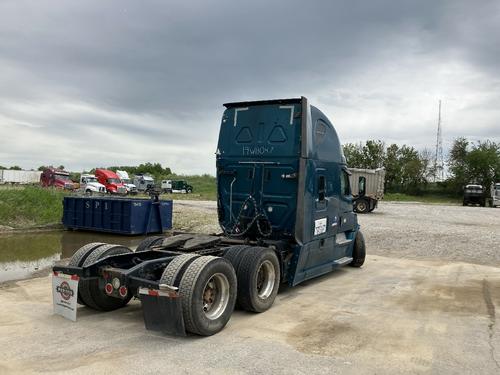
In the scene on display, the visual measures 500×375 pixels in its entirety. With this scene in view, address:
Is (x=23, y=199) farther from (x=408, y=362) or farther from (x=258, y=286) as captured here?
(x=408, y=362)

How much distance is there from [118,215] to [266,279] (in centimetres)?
1188

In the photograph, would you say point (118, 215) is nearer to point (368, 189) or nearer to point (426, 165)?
point (368, 189)

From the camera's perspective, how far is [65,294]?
6301 mm

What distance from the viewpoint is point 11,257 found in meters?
12.8

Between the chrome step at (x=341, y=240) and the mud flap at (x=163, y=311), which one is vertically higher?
the chrome step at (x=341, y=240)

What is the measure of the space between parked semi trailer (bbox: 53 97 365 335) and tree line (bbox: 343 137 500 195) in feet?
201

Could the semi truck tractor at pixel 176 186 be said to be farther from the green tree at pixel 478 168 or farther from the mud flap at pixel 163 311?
the mud flap at pixel 163 311

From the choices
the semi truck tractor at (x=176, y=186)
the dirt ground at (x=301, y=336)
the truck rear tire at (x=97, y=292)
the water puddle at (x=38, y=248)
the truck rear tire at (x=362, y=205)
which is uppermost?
the semi truck tractor at (x=176, y=186)

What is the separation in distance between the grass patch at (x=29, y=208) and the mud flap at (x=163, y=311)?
52.1ft

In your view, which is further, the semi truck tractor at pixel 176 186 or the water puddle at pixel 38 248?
the semi truck tractor at pixel 176 186

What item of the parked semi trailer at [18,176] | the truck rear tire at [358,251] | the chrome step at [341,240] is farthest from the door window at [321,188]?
the parked semi trailer at [18,176]

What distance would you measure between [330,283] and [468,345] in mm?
3920

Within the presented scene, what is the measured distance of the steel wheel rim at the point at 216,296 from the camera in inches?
236

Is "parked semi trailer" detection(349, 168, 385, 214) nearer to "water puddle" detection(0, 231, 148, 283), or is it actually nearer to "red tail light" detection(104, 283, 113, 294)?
"water puddle" detection(0, 231, 148, 283)
